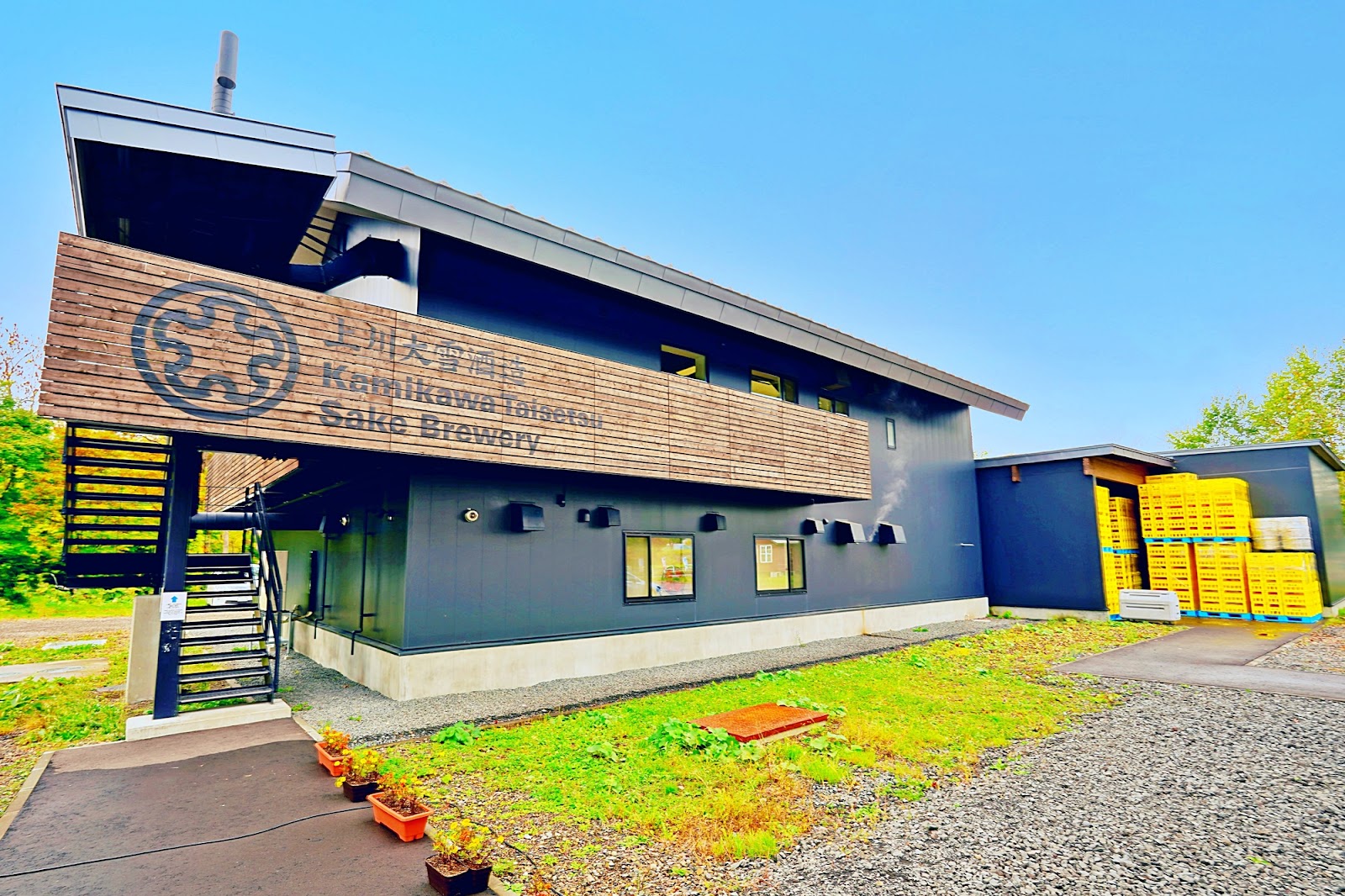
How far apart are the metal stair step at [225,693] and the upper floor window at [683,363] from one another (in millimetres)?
8036

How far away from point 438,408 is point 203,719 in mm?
4489

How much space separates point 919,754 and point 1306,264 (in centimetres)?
9170

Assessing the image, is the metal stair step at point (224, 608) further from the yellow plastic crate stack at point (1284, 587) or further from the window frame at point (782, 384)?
the yellow plastic crate stack at point (1284, 587)

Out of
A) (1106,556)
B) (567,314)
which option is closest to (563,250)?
(567,314)

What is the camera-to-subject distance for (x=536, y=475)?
33.3 ft

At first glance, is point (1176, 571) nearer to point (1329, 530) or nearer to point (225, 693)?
point (1329, 530)

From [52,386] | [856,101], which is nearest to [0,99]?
[52,386]

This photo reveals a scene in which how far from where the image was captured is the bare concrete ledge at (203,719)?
722 centimetres

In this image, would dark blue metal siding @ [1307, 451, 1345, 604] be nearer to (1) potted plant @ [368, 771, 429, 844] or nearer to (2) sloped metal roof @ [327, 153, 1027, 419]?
(2) sloped metal roof @ [327, 153, 1027, 419]

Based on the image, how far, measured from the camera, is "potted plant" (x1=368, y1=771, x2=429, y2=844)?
4.39 metres

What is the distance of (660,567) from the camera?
11.7 metres

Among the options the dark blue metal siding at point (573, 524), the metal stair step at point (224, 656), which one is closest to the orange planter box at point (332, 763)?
the dark blue metal siding at point (573, 524)

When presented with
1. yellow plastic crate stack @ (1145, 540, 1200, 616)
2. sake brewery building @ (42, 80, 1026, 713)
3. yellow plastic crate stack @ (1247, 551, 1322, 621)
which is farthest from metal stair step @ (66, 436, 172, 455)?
yellow plastic crate stack @ (1247, 551, 1322, 621)

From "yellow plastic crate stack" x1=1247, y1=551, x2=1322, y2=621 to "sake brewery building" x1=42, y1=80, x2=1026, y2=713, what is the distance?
1083cm
